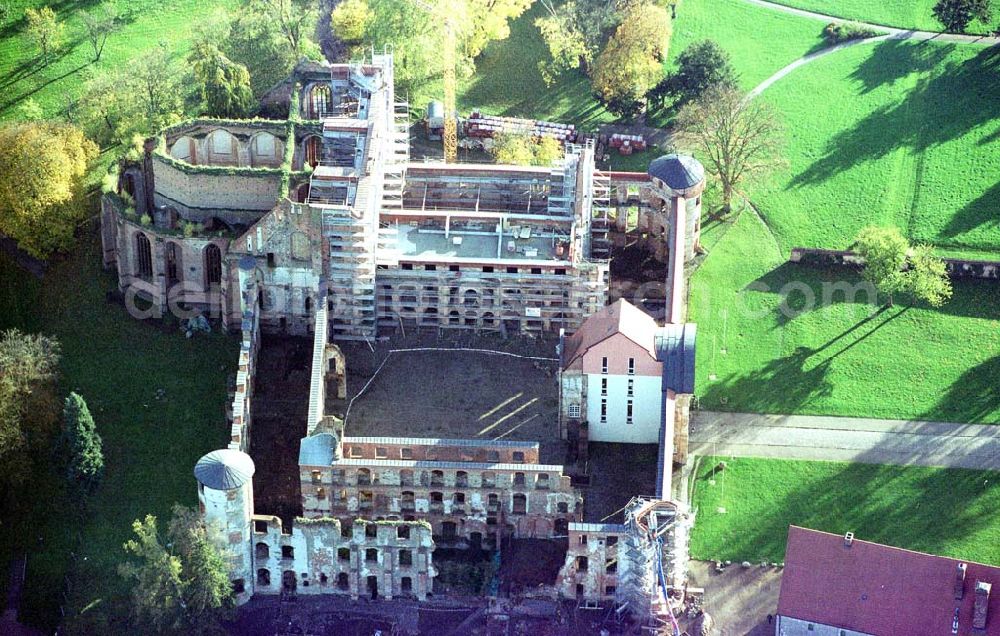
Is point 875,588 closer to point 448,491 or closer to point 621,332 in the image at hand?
point 621,332

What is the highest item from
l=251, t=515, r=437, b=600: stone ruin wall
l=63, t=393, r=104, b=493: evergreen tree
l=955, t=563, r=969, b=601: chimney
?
l=63, t=393, r=104, b=493: evergreen tree

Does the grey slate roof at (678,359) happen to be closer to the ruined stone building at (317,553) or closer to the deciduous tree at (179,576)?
the ruined stone building at (317,553)

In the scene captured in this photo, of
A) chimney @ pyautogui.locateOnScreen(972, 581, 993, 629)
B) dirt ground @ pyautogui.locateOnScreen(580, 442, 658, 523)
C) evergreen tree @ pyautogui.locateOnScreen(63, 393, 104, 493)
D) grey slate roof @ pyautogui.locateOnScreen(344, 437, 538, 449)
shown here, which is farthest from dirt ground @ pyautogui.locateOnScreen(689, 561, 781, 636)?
evergreen tree @ pyautogui.locateOnScreen(63, 393, 104, 493)

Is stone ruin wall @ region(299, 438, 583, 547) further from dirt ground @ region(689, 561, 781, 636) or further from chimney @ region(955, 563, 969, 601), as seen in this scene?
chimney @ region(955, 563, 969, 601)

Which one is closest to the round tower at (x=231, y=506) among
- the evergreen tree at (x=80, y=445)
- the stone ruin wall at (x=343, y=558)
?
the stone ruin wall at (x=343, y=558)

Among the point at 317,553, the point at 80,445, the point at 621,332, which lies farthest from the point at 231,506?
the point at 621,332

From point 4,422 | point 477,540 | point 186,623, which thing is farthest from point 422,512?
point 4,422

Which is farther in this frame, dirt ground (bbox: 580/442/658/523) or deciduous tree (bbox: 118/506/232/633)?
dirt ground (bbox: 580/442/658/523)
